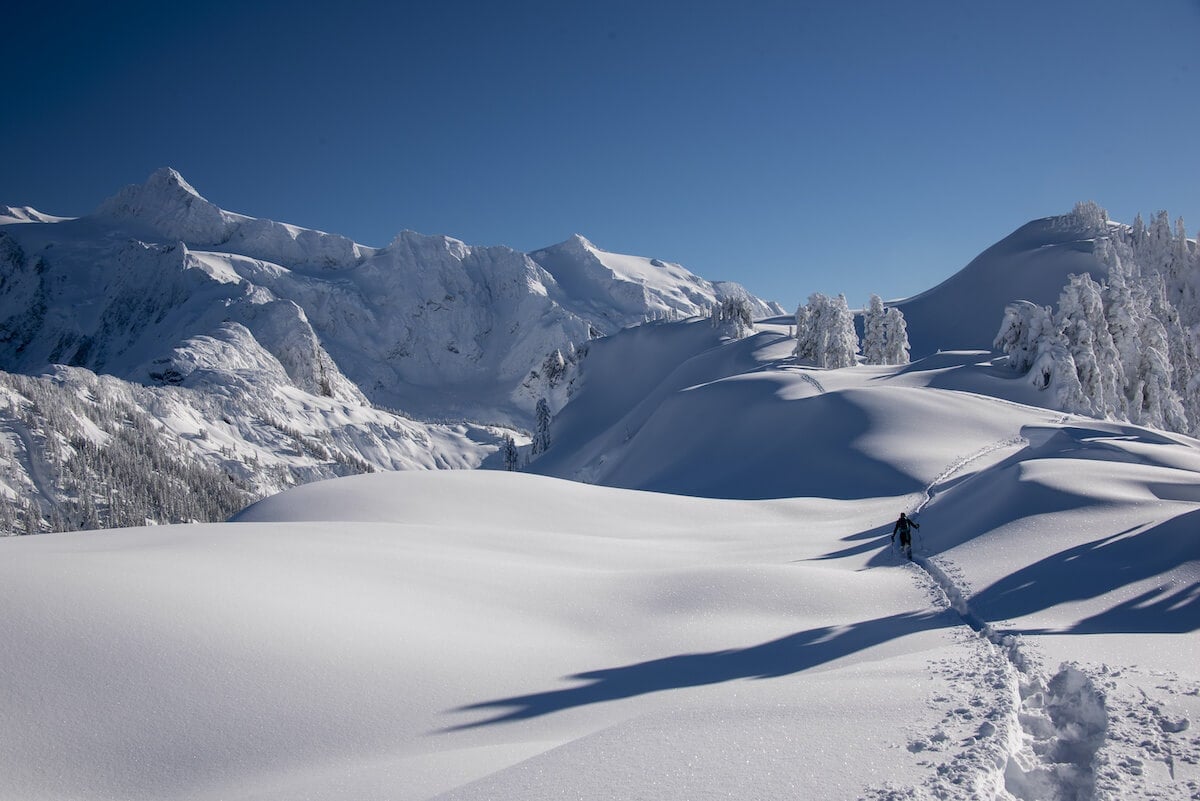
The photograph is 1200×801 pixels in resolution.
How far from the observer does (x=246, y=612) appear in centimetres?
991

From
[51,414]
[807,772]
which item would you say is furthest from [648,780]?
[51,414]

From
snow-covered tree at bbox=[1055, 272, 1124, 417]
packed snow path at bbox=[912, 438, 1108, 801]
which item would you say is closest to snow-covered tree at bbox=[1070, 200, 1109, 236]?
snow-covered tree at bbox=[1055, 272, 1124, 417]

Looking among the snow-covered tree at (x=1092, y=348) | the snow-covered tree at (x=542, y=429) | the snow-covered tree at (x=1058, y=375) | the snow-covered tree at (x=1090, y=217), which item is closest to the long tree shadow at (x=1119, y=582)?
the snow-covered tree at (x=1092, y=348)

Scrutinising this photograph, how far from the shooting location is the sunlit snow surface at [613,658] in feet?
20.9

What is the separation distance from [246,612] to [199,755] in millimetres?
2776

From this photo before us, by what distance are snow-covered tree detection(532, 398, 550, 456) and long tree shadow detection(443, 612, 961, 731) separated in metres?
107

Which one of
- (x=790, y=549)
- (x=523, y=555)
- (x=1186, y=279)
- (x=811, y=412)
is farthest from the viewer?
(x=1186, y=279)

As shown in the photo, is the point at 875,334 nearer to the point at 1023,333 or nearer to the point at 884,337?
the point at 884,337

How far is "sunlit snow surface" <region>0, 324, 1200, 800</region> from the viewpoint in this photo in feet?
20.9

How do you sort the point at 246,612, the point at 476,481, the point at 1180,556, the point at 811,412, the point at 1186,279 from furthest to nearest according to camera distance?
the point at 1186,279
the point at 811,412
the point at 476,481
the point at 1180,556
the point at 246,612

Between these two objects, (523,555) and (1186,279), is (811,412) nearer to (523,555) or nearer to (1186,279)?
(523,555)

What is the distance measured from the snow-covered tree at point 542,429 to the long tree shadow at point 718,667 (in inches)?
4208

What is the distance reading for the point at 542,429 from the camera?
120m

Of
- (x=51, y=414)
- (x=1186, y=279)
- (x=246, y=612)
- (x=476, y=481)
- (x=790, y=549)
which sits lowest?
(x=790, y=549)
